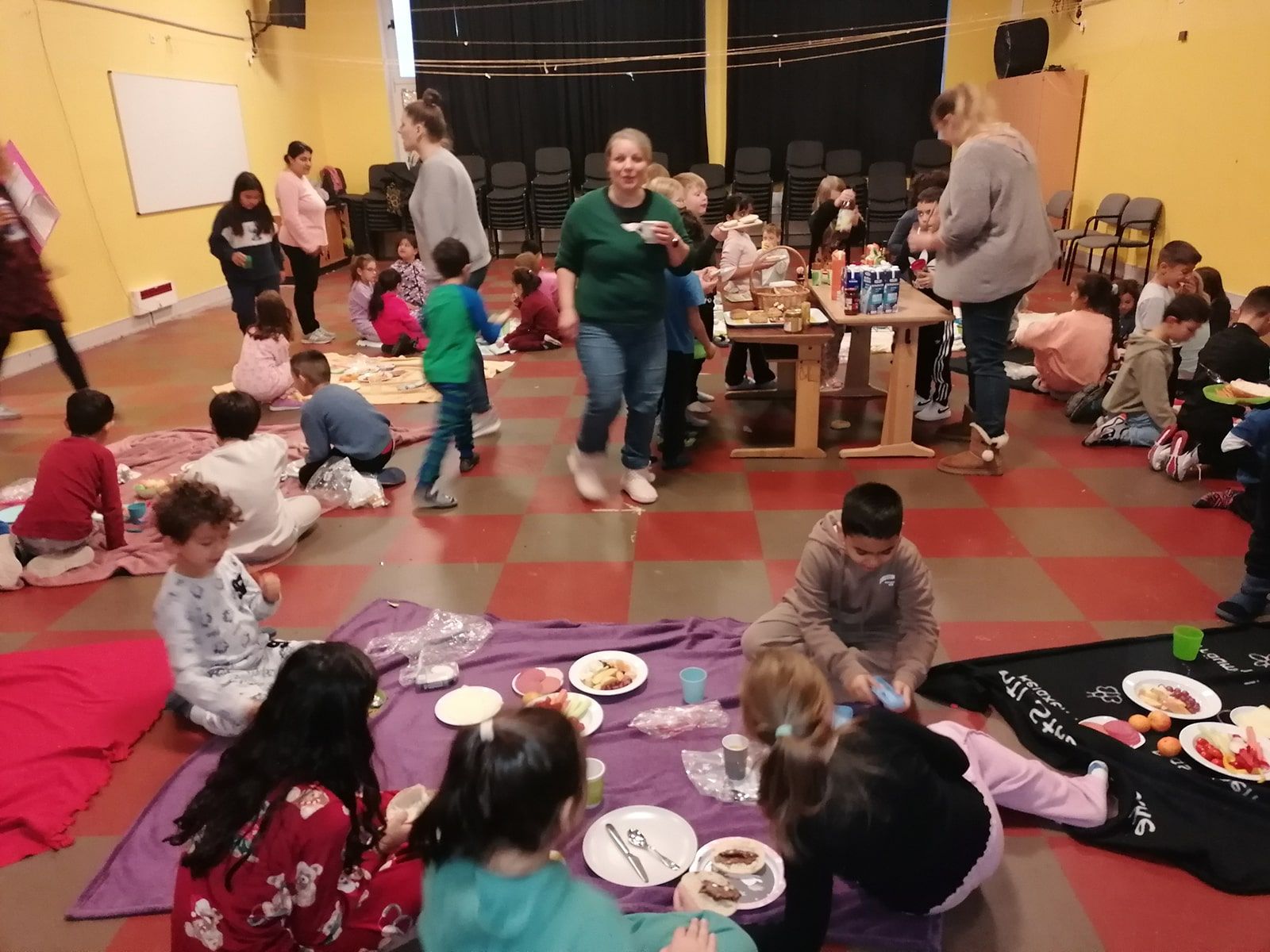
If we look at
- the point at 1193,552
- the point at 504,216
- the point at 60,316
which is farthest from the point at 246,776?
the point at 504,216

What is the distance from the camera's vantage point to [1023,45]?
10250mm

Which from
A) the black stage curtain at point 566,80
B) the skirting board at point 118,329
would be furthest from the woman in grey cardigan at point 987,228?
the black stage curtain at point 566,80

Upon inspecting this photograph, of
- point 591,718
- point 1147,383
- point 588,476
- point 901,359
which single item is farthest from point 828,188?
point 591,718

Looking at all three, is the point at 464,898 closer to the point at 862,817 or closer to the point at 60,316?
the point at 862,817

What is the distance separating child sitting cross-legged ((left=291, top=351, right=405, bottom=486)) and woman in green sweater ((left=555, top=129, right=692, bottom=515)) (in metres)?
1.08

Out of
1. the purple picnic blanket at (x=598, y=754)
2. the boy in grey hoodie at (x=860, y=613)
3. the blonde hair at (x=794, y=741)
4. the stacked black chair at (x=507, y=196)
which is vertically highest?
the stacked black chair at (x=507, y=196)

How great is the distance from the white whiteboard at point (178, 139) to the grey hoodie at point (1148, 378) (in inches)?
319

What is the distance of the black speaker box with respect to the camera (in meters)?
10.1

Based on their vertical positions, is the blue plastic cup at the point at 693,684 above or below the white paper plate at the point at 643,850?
above

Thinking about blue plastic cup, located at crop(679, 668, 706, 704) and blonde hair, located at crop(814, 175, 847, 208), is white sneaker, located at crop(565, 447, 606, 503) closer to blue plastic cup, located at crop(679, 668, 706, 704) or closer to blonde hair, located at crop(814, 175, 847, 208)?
blue plastic cup, located at crop(679, 668, 706, 704)

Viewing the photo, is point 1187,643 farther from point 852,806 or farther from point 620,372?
point 620,372

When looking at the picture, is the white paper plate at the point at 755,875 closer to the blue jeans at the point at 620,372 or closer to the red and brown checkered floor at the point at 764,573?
the red and brown checkered floor at the point at 764,573

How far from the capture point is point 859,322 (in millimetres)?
4328

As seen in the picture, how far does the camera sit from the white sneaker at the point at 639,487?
4.15 metres
